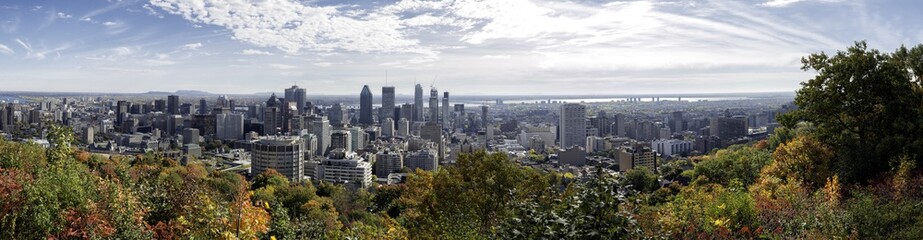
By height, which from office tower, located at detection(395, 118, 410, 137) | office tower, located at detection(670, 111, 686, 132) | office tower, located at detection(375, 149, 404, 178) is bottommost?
office tower, located at detection(375, 149, 404, 178)

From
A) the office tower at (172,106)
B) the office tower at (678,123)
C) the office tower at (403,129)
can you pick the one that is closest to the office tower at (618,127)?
the office tower at (678,123)

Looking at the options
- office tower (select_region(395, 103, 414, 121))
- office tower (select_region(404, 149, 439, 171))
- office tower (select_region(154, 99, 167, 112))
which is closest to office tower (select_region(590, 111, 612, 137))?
office tower (select_region(395, 103, 414, 121))

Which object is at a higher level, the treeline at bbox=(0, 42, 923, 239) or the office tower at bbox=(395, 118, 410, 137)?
the treeline at bbox=(0, 42, 923, 239)

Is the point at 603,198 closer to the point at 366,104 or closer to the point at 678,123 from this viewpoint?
the point at 678,123

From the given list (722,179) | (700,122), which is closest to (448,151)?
(700,122)

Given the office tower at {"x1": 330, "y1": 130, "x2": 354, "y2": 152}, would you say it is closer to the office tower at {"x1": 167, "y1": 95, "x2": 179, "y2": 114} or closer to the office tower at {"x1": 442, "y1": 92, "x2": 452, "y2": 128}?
the office tower at {"x1": 442, "y1": 92, "x2": 452, "y2": 128}

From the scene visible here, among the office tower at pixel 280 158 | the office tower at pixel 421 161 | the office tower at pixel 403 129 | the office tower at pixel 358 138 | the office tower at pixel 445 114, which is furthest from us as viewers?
the office tower at pixel 445 114

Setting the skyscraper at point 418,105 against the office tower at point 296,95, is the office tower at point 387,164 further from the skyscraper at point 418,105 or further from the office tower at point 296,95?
the office tower at point 296,95
